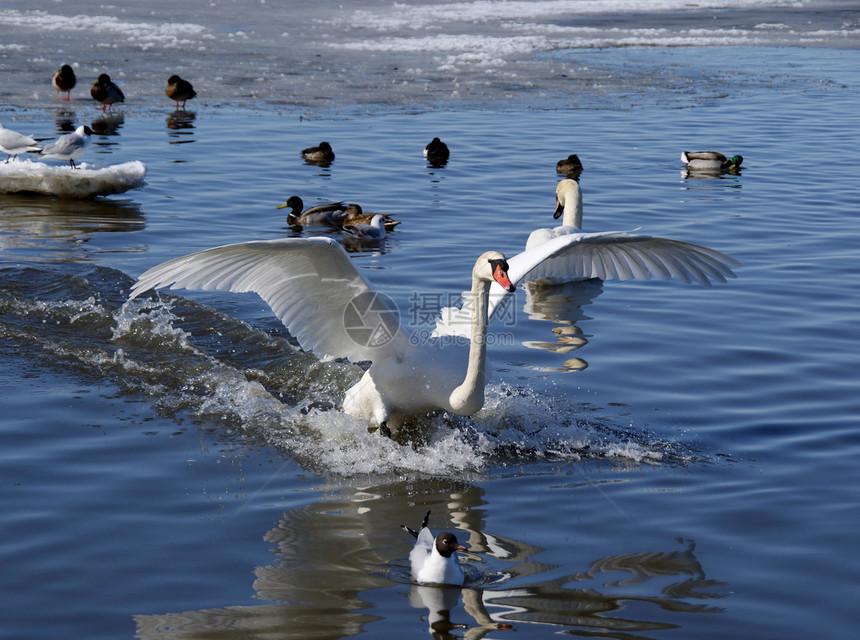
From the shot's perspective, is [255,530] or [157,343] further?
[157,343]

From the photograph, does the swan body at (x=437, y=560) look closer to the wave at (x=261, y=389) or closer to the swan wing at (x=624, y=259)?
the wave at (x=261, y=389)

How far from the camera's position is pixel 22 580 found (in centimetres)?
431

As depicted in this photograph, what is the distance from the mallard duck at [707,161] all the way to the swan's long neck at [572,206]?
395 cm

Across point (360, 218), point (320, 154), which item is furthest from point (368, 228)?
point (320, 154)

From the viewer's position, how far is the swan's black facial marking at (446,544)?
419cm

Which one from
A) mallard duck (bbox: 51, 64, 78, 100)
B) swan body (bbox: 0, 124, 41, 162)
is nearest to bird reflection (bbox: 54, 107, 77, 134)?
mallard duck (bbox: 51, 64, 78, 100)

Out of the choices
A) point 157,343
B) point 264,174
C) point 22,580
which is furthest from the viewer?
point 264,174

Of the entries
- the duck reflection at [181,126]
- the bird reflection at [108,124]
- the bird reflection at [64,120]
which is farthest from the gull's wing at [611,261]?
the bird reflection at [64,120]

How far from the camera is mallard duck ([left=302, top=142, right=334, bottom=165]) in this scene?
13880 mm

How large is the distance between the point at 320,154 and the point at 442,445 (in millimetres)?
8426

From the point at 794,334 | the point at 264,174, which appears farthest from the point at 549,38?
the point at 794,334

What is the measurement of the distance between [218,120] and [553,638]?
14760 millimetres

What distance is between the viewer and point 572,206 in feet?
35.0

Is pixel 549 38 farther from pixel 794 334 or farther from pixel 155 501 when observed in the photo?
pixel 155 501
